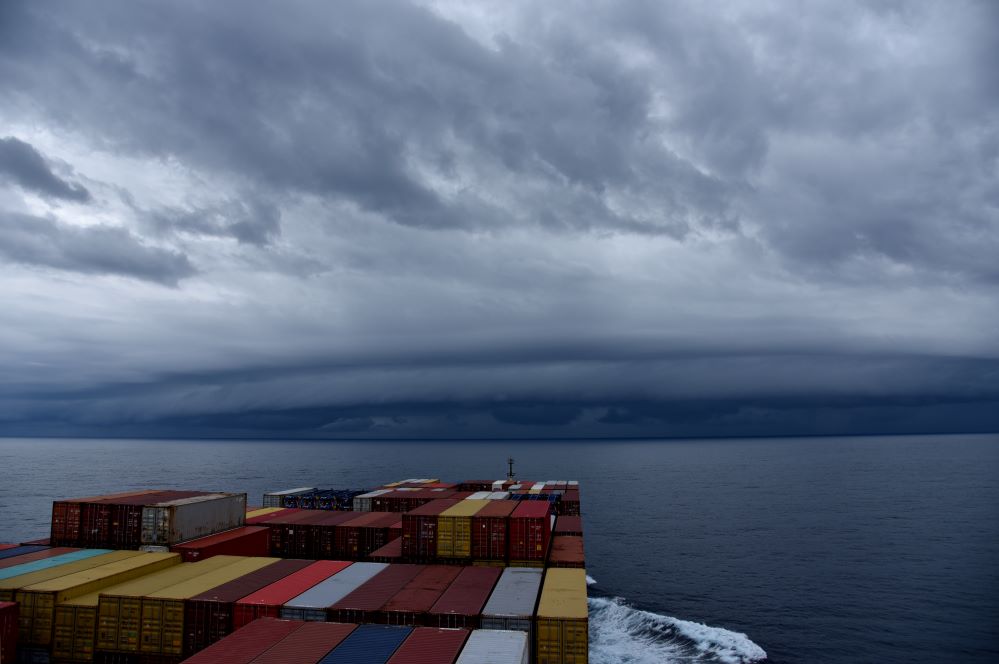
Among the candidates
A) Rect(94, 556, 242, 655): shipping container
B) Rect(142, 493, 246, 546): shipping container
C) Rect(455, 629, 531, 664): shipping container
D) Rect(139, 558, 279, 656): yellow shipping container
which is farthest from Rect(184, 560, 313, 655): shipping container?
Rect(455, 629, 531, 664): shipping container

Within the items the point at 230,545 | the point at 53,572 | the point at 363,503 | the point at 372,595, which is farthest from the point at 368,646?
the point at 363,503

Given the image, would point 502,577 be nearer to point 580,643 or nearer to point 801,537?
point 580,643

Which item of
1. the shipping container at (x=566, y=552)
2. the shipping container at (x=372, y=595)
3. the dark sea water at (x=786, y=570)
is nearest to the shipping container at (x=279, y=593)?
the shipping container at (x=372, y=595)

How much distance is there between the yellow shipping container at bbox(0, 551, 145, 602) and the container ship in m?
0.11

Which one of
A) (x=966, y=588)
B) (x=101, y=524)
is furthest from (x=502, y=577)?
(x=966, y=588)

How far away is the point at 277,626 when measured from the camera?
79.1 feet

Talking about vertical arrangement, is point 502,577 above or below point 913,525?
above

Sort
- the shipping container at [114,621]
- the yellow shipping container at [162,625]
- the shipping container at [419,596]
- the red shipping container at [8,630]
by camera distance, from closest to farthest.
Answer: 1. the red shipping container at [8,630]
2. the shipping container at [419,596]
3. the yellow shipping container at [162,625]
4. the shipping container at [114,621]

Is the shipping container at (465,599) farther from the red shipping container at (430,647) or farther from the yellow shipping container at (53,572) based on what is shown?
the yellow shipping container at (53,572)

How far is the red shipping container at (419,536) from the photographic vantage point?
39.8 m

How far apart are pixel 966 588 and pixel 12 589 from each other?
271 ft

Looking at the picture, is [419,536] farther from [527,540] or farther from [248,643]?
[248,643]

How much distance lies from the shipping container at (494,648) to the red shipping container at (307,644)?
Answer: 5220 millimetres

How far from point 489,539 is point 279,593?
45.7 ft
